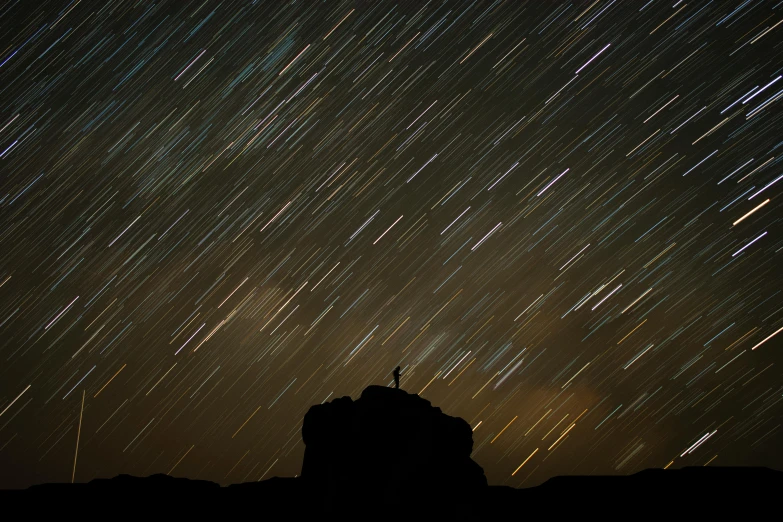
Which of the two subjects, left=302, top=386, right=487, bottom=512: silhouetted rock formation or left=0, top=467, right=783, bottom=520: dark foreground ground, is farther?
left=302, top=386, right=487, bottom=512: silhouetted rock formation

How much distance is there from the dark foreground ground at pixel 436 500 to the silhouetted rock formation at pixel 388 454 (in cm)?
22

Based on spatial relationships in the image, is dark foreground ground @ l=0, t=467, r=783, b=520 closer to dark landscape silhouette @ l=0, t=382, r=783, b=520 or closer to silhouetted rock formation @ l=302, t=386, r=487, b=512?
dark landscape silhouette @ l=0, t=382, r=783, b=520

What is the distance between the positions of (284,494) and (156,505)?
12.0 feet

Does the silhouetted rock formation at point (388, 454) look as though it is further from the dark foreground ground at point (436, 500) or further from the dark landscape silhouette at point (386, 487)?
the dark foreground ground at point (436, 500)

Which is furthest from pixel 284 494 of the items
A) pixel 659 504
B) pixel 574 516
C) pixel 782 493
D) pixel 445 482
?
pixel 782 493

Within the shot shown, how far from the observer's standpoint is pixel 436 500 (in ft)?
45.8

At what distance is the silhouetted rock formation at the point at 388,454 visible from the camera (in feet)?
46.1

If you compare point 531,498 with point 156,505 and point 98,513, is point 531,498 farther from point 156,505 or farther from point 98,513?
point 98,513

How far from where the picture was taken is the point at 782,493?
11.6 metres

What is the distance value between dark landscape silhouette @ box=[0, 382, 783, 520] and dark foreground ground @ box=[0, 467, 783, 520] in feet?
0.10

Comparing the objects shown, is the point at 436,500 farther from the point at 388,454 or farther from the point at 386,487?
the point at 388,454

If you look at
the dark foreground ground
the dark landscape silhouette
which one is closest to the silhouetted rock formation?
the dark landscape silhouette

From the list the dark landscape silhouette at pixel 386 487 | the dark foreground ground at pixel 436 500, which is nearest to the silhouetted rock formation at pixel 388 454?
the dark landscape silhouette at pixel 386 487

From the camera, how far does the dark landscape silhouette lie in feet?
41.9
